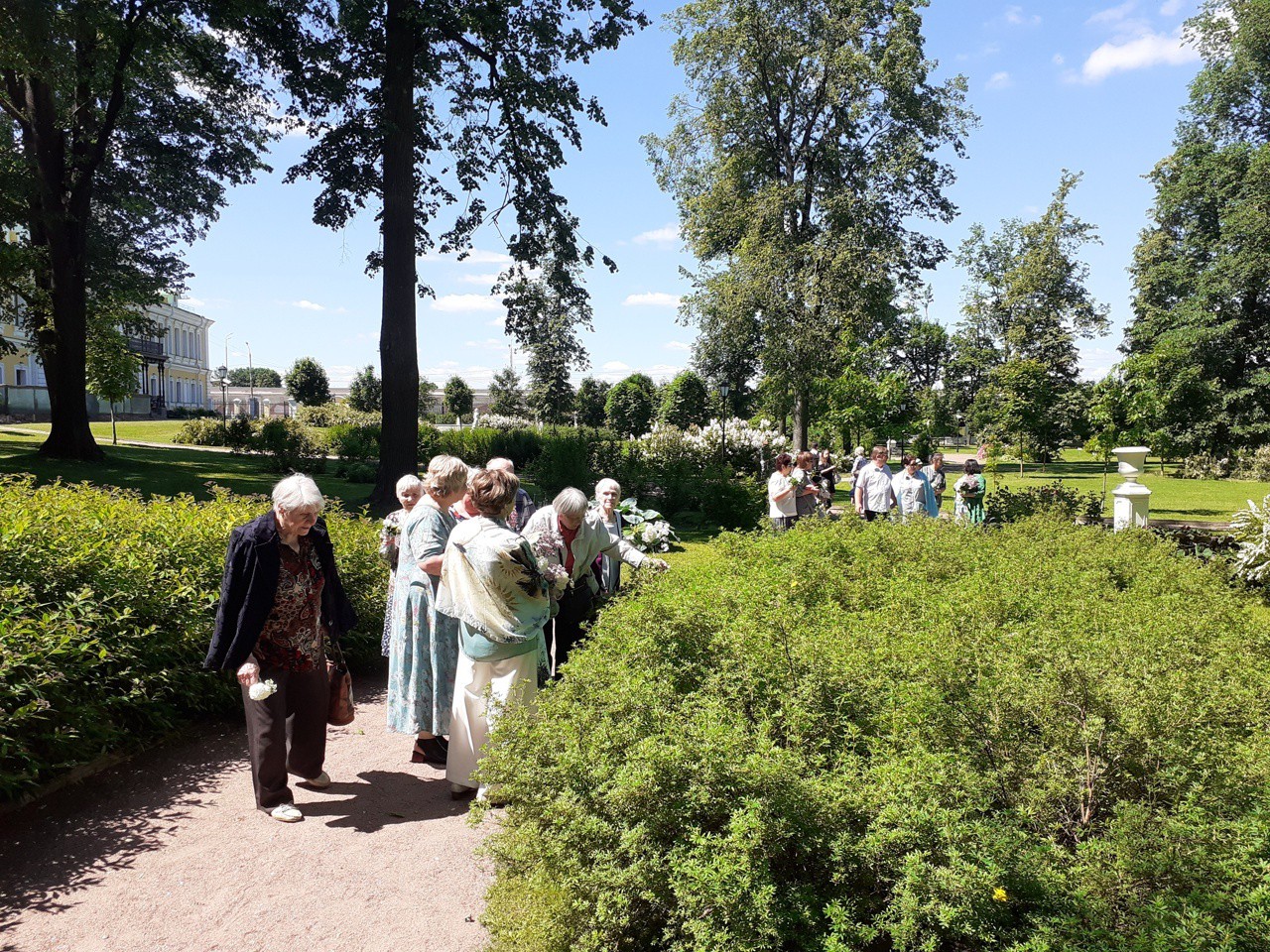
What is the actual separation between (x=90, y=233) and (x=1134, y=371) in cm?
3487

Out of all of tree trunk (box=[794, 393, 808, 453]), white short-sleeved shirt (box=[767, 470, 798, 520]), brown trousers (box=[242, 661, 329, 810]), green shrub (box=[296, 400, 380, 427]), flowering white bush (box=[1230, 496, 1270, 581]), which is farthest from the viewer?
green shrub (box=[296, 400, 380, 427])

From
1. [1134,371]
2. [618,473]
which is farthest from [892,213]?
[618,473]

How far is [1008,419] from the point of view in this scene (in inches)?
905

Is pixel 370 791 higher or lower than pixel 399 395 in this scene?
lower

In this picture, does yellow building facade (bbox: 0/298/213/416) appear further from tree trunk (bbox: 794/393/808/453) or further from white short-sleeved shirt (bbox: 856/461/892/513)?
white short-sleeved shirt (bbox: 856/461/892/513)

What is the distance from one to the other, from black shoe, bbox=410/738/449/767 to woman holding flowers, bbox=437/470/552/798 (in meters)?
0.58

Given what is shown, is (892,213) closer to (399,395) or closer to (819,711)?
(399,395)

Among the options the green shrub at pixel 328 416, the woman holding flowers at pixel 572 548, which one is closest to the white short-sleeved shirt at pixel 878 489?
the woman holding flowers at pixel 572 548

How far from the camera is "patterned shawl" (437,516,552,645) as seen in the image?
3934mm

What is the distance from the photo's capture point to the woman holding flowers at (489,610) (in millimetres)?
3963

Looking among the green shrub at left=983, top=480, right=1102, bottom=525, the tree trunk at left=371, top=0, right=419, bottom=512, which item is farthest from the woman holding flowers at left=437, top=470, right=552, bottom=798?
the tree trunk at left=371, top=0, right=419, bottom=512

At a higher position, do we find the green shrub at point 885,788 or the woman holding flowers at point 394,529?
the woman holding flowers at point 394,529

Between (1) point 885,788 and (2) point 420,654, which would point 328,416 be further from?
(1) point 885,788

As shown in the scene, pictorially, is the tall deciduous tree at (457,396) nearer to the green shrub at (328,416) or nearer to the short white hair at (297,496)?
the green shrub at (328,416)
